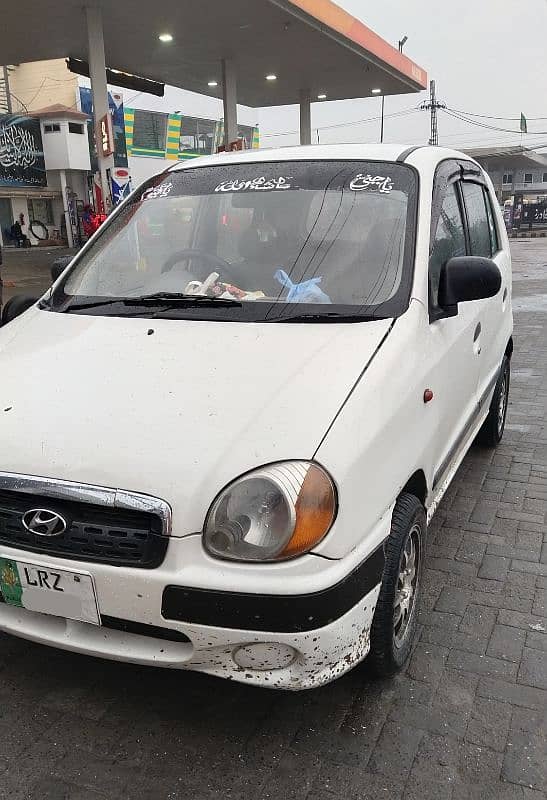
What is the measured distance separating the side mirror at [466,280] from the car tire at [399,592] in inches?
33.7

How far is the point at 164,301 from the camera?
111 inches

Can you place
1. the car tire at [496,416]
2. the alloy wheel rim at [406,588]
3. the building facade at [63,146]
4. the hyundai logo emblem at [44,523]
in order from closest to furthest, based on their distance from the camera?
1. the hyundai logo emblem at [44,523]
2. the alloy wheel rim at [406,588]
3. the car tire at [496,416]
4. the building facade at [63,146]

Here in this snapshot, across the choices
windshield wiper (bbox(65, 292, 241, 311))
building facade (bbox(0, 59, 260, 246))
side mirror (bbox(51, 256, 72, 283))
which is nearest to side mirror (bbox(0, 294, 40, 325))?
side mirror (bbox(51, 256, 72, 283))

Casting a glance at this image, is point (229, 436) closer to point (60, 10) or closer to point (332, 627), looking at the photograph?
point (332, 627)

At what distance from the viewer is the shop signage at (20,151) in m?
30.3

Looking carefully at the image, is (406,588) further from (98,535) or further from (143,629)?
(98,535)

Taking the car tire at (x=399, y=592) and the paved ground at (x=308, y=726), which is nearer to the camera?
the paved ground at (x=308, y=726)

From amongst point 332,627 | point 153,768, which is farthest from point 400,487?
point 153,768

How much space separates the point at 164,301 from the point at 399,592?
4.90ft

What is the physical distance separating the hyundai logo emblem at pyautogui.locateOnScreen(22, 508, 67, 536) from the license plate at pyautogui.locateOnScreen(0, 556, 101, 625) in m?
0.11

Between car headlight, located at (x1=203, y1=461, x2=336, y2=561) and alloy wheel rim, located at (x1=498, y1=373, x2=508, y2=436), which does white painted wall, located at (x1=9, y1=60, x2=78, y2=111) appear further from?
car headlight, located at (x1=203, y1=461, x2=336, y2=561)

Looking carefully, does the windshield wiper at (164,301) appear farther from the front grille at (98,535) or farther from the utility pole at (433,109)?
the utility pole at (433,109)

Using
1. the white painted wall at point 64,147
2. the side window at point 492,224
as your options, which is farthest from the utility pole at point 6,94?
the side window at point 492,224

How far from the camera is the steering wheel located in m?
3.01
